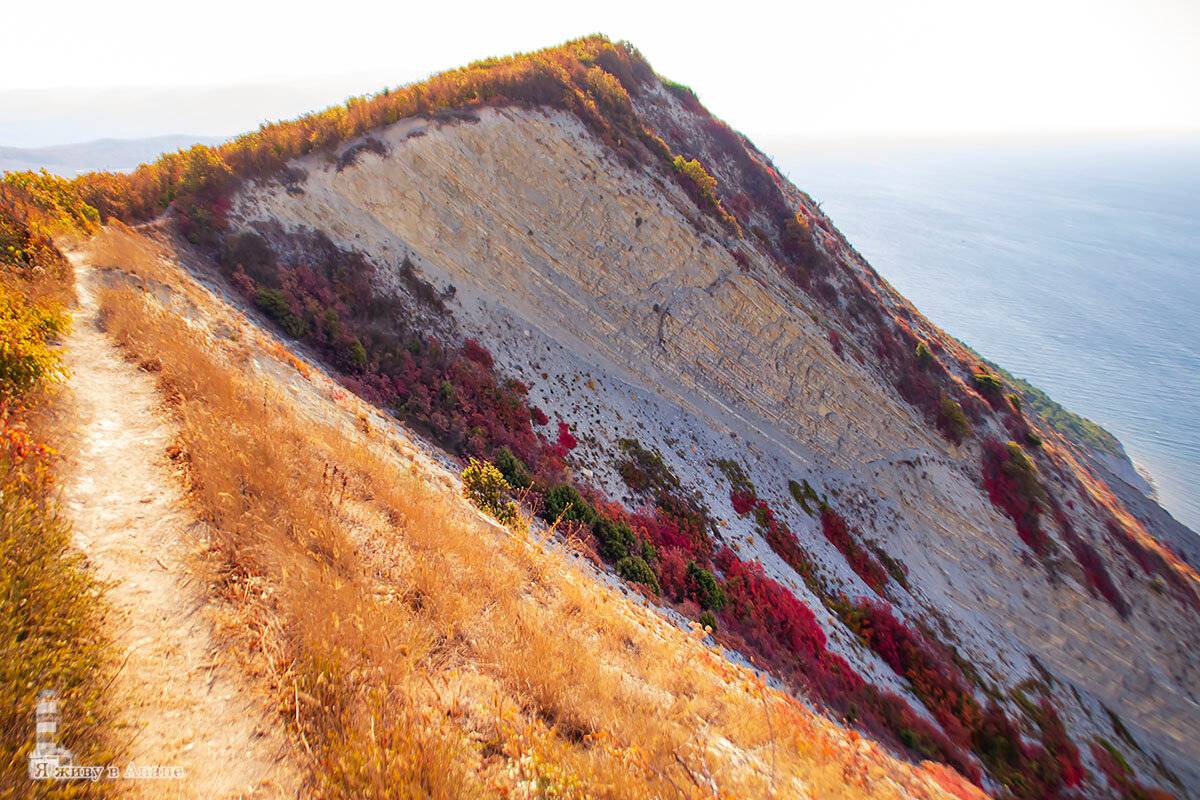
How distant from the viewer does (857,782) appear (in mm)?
6883

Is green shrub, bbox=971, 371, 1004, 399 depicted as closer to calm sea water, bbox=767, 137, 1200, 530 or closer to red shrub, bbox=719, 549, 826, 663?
red shrub, bbox=719, 549, 826, 663

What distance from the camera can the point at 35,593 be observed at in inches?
157

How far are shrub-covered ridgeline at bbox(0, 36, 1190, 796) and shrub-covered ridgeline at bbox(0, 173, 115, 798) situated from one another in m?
5.40

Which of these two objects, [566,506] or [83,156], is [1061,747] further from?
[83,156]

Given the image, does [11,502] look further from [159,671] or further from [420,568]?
[420,568]

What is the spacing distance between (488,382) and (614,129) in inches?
628

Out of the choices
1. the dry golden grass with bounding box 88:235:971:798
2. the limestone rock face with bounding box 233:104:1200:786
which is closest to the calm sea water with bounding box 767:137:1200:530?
the limestone rock face with bounding box 233:104:1200:786

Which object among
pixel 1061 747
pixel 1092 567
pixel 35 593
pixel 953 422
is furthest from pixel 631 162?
pixel 1092 567

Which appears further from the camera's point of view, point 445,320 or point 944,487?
point 944,487

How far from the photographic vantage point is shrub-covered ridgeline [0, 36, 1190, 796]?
1534 cm

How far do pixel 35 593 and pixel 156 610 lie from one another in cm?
90

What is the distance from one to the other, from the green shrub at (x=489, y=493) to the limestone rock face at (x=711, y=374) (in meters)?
5.91

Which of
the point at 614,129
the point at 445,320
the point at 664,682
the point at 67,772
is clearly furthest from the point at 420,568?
the point at 614,129

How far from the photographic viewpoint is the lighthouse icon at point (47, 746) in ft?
10.2
